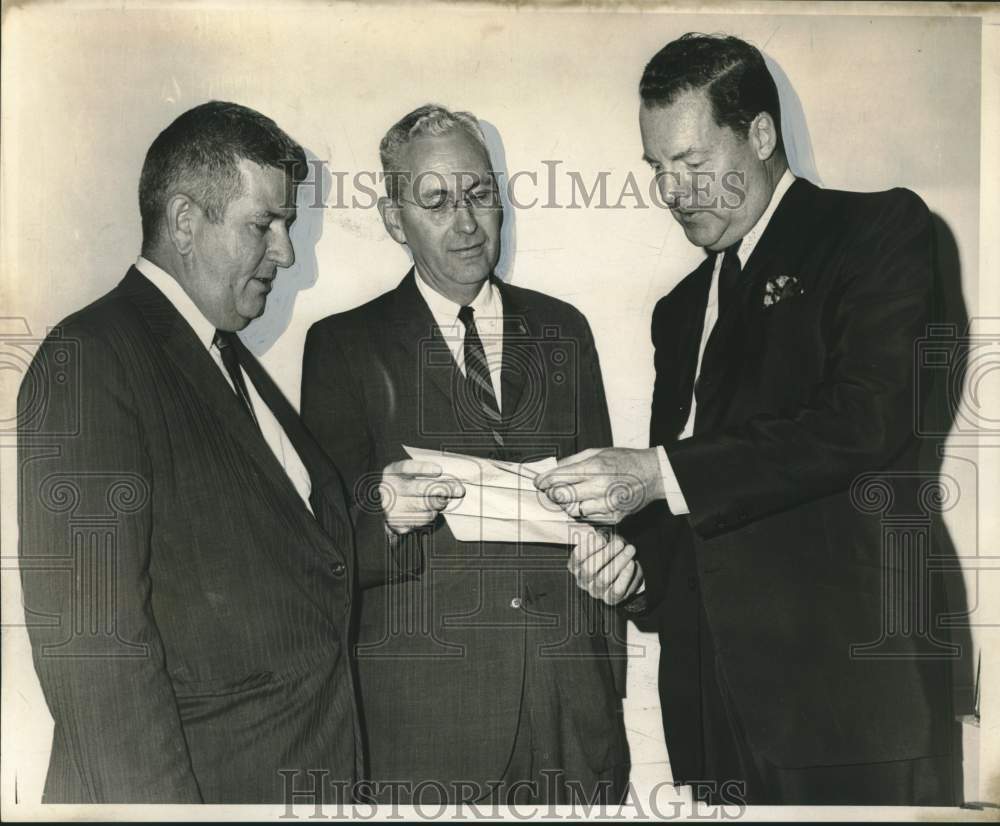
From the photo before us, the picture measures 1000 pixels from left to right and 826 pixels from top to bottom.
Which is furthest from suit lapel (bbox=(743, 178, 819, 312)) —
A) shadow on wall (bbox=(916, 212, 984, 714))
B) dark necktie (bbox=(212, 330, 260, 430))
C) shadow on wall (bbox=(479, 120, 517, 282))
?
dark necktie (bbox=(212, 330, 260, 430))

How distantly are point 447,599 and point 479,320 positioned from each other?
2.23 ft

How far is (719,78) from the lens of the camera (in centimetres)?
283

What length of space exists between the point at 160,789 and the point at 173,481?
2.35ft

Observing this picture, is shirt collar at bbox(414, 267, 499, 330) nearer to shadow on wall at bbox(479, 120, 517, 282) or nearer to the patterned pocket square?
shadow on wall at bbox(479, 120, 517, 282)

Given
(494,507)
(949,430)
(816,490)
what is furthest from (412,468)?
(949,430)

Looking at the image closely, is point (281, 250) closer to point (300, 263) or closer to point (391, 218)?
point (300, 263)

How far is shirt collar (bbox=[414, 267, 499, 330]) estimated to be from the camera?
286 cm

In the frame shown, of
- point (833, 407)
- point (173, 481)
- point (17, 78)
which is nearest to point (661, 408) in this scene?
point (833, 407)

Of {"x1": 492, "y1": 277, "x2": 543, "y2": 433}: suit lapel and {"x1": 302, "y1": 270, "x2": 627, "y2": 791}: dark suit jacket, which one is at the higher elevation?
{"x1": 492, "y1": 277, "x2": 543, "y2": 433}: suit lapel

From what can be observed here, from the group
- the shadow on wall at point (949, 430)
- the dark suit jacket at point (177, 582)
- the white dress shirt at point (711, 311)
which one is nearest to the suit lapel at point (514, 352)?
the white dress shirt at point (711, 311)

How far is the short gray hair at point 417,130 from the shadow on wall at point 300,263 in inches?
6.0

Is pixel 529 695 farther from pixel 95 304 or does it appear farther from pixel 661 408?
pixel 95 304

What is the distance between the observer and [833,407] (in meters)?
2.73

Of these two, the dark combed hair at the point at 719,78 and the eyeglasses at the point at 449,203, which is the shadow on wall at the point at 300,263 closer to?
the eyeglasses at the point at 449,203
